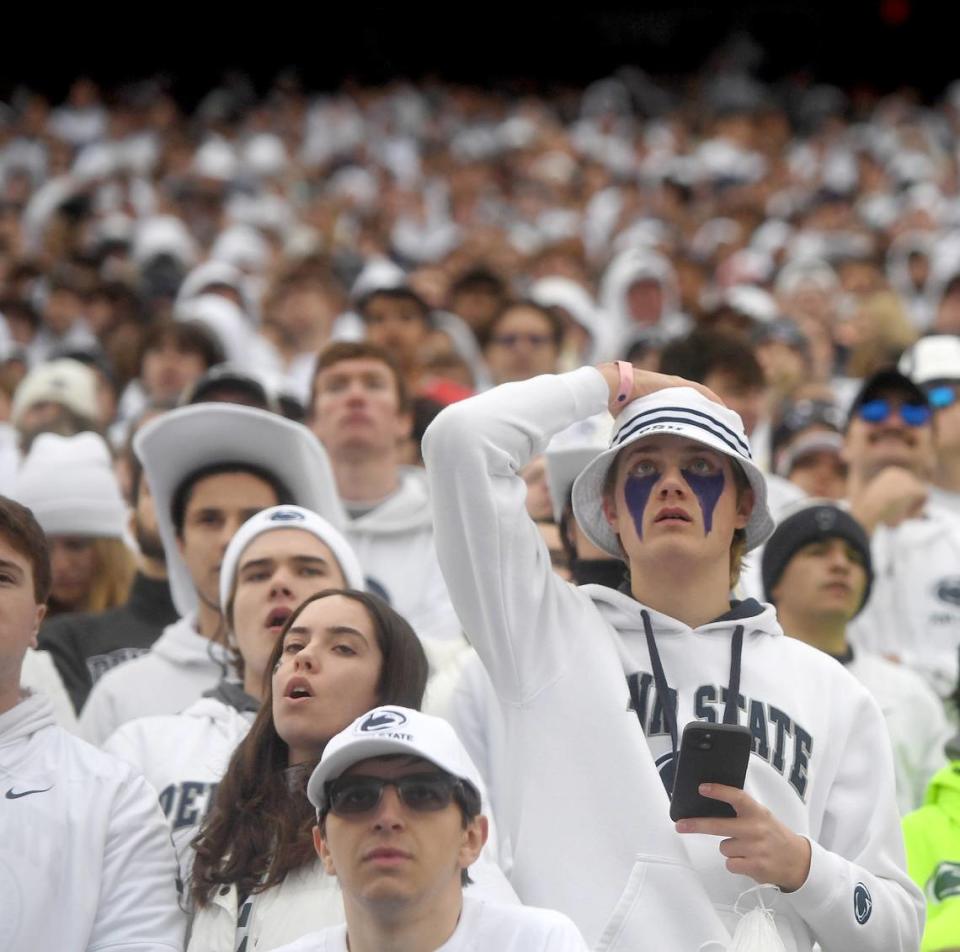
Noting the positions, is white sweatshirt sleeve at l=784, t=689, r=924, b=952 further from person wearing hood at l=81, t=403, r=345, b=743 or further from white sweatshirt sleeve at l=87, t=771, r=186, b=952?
person wearing hood at l=81, t=403, r=345, b=743

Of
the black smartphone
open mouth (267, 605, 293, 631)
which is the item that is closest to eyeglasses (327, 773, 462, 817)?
the black smartphone

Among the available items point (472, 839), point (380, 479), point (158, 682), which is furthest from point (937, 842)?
point (380, 479)

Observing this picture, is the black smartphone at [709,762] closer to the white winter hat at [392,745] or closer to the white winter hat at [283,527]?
the white winter hat at [392,745]

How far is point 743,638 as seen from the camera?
456cm

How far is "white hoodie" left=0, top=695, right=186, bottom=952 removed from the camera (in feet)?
14.4

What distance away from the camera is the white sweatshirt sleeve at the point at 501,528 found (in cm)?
438

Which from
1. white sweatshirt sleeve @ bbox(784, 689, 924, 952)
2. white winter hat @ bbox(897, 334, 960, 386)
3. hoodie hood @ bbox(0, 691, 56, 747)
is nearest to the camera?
white sweatshirt sleeve @ bbox(784, 689, 924, 952)

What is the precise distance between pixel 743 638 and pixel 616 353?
716 centimetres

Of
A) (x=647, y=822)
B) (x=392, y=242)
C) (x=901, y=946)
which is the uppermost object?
(x=392, y=242)

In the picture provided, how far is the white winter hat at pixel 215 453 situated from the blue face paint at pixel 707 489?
2.02 m

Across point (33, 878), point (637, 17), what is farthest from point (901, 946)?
point (637, 17)

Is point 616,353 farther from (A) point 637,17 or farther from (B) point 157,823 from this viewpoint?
(A) point 637,17

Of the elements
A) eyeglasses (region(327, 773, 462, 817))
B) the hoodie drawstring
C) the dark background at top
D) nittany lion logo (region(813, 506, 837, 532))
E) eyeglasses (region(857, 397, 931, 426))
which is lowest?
eyeglasses (region(327, 773, 462, 817))

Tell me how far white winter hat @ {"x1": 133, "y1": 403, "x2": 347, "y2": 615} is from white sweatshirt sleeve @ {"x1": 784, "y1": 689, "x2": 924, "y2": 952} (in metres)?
2.33
